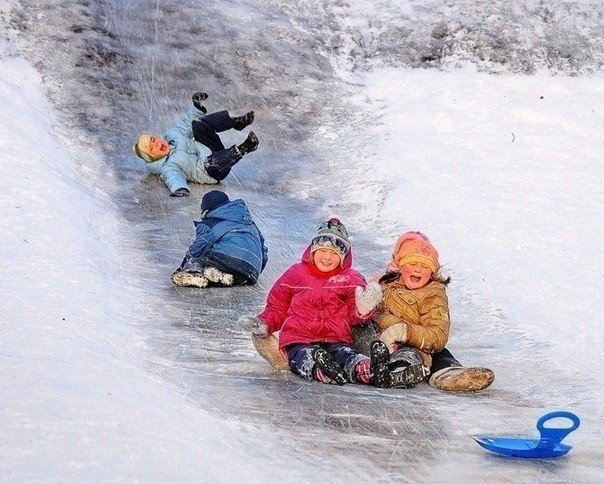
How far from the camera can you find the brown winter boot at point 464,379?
5207 mm

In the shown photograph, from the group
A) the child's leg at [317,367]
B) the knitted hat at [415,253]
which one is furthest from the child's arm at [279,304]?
the knitted hat at [415,253]

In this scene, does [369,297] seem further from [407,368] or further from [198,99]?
[198,99]

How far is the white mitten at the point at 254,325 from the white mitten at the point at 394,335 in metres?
0.69

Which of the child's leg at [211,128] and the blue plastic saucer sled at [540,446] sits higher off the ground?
the child's leg at [211,128]

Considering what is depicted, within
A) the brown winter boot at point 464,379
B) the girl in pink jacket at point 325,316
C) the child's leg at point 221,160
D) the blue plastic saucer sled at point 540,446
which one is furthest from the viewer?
the child's leg at point 221,160

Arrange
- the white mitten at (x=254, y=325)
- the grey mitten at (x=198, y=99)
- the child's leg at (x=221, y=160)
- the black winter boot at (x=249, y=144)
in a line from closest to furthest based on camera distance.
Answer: the white mitten at (x=254, y=325) < the black winter boot at (x=249, y=144) < the child's leg at (x=221, y=160) < the grey mitten at (x=198, y=99)

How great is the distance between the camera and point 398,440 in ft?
14.6

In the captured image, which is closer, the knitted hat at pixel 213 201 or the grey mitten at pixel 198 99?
the knitted hat at pixel 213 201

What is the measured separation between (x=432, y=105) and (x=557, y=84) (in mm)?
1629

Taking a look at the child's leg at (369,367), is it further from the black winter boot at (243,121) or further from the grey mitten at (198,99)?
the grey mitten at (198,99)

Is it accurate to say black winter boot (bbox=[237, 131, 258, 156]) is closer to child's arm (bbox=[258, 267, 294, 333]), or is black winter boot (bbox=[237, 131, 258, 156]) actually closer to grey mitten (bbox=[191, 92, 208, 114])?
grey mitten (bbox=[191, 92, 208, 114])

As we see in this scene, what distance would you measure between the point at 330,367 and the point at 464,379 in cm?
73

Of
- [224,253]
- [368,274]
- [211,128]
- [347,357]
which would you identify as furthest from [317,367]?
[211,128]

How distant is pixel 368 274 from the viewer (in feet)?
25.1
